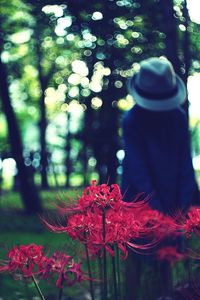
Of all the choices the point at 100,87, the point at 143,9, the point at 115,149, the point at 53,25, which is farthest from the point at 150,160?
the point at 115,149

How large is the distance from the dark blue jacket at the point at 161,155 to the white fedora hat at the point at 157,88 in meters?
0.11

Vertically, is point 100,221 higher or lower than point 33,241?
higher

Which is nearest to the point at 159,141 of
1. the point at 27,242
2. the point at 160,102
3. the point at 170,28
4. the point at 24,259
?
the point at 160,102

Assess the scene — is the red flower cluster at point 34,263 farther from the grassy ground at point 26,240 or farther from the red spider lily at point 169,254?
the red spider lily at point 169,254

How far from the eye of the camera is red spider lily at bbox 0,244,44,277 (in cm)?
212

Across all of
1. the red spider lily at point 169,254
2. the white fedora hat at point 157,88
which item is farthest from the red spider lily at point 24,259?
the white fedora hat at point 157,88

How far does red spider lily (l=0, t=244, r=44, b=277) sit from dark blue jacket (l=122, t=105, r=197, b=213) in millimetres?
1643

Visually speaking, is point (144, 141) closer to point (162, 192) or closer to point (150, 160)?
point (150, 160)

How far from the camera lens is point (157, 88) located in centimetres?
382

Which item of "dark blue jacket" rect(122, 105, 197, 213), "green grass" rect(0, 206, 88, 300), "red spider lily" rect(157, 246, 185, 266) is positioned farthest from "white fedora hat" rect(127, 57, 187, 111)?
"green grass" rect(0, 206, 88, 300)

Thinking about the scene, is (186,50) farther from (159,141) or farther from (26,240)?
(26,240)

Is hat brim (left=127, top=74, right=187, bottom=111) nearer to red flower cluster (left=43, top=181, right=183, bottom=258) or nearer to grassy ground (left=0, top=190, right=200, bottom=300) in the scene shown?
grassy ground (left=0, top=190, right=200, bottom=300)

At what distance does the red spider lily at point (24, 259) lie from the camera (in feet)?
6.97

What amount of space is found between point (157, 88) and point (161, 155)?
1.53 ft
